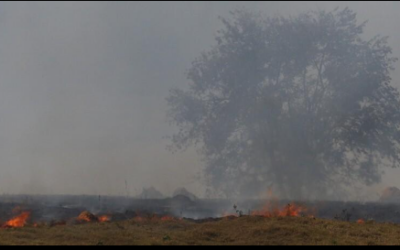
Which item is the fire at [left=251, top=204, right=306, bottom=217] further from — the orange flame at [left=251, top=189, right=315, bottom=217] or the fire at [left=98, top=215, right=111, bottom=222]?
the fire at [left=98, top=215, right=111, bottom=222]

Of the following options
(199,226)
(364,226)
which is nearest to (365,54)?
(364,226)

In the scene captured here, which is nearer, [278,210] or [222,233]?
[222,233]

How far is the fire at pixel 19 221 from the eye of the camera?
2897cm

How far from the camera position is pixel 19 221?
30656mm

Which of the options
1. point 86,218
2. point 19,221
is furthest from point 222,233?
point 19,221

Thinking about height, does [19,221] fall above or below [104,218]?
below

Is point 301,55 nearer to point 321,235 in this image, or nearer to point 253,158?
point 253,158

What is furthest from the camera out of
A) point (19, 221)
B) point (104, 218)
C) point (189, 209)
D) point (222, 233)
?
point (189, 209)

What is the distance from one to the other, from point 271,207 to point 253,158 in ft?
27.7

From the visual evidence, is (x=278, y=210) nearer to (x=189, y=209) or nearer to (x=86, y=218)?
(x=189, y=209)

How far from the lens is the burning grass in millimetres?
22891

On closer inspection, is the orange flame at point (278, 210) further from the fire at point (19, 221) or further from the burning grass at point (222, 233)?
the fire at point (19, 221)

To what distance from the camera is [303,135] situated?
45.0 metres

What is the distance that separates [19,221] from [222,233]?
12706 millimetres
